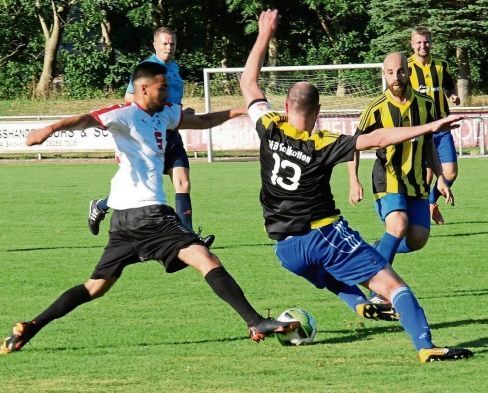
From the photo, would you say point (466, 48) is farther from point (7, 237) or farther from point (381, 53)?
point (7, 237)

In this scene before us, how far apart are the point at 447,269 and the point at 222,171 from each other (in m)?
15.1

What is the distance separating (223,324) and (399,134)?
2.36 m

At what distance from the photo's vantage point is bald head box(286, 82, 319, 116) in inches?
264

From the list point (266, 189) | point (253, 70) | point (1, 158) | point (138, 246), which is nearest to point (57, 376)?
point (138, 246)

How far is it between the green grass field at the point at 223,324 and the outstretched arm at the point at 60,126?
1.32 meters

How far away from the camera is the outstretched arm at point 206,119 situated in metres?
7.60

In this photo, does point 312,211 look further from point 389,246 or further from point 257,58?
point 389,246

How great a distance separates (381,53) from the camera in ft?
145

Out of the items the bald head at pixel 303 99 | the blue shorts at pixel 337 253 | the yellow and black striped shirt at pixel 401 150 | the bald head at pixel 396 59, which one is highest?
the bald head at pixel 396 59

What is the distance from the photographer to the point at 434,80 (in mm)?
12250

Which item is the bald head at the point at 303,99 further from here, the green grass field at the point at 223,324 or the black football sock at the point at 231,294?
the green grass field at the point at 223,324

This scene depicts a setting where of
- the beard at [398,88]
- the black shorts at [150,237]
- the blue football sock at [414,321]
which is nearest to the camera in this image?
the blue football sock at [414,321]

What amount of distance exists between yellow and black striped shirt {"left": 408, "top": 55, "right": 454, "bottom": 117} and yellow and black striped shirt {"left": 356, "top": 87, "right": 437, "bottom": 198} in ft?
9.81

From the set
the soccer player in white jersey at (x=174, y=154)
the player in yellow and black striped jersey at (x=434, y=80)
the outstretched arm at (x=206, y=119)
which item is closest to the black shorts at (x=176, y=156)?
the soccer player in white jersey at (x=174, y=154)
